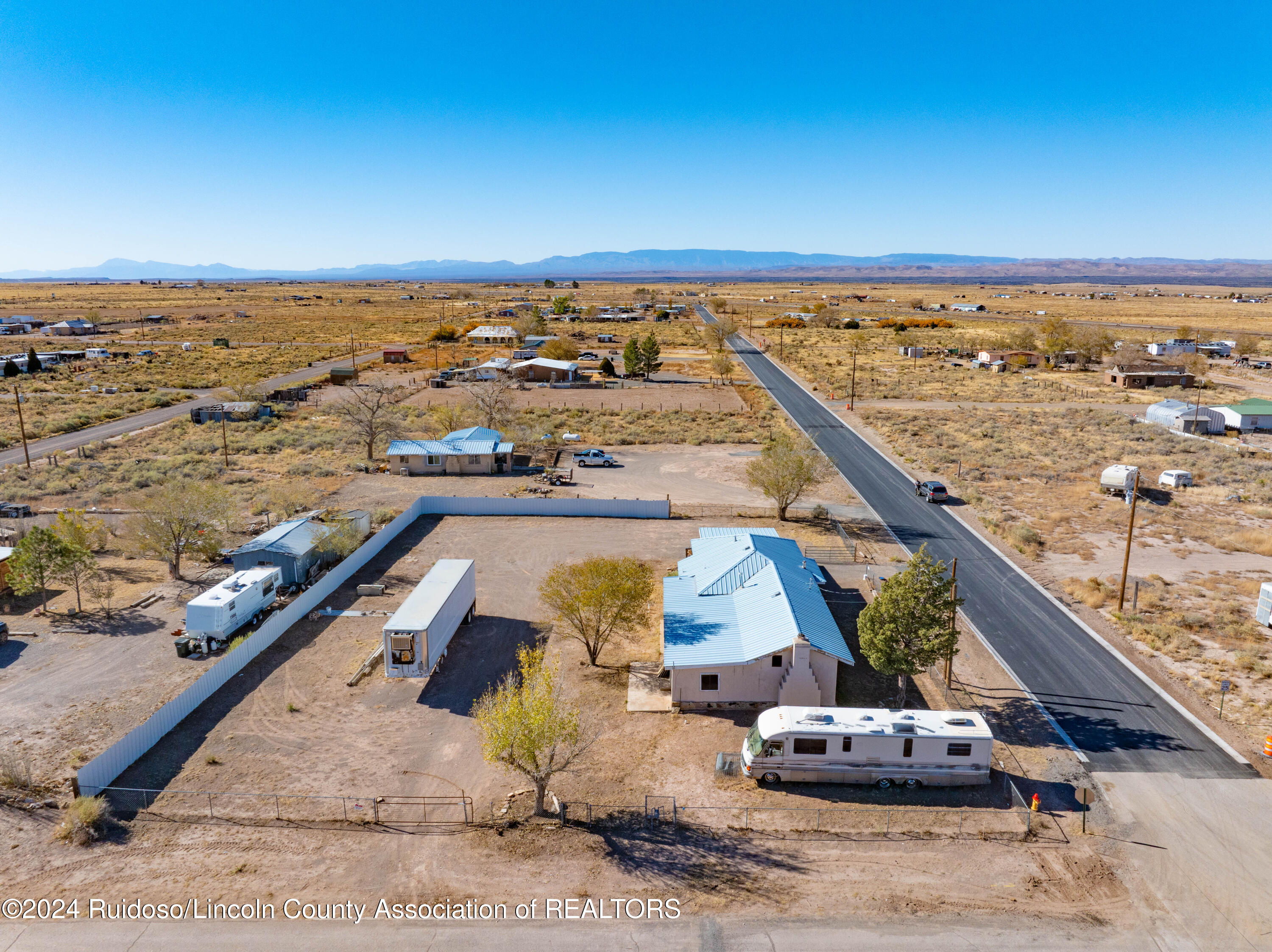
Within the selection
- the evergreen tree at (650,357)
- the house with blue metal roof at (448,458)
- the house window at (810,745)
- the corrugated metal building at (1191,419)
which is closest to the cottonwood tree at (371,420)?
the house with blue metal roof at (448,458)

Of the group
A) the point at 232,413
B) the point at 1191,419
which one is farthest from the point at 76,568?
the point at 1191,419

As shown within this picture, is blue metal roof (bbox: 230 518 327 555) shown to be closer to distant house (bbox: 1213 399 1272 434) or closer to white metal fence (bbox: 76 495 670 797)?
white metal fence (bbox: 76 495 670 797)

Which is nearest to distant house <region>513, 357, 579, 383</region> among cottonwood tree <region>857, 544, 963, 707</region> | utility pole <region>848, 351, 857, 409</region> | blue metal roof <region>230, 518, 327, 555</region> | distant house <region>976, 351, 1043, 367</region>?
utility pole <region>848, 351, 857, 409</region>

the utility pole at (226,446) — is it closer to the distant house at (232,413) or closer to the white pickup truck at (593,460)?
the distant house at (232,413)

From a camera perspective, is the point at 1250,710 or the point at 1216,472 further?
the point at 1216,472

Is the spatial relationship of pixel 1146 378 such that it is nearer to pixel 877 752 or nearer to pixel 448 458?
pixel 448 458

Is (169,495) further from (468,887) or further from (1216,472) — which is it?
(1216,472)

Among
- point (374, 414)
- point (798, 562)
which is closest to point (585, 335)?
point (374, 414)
